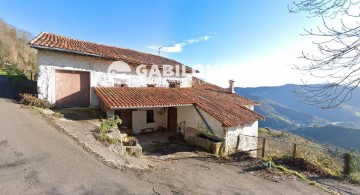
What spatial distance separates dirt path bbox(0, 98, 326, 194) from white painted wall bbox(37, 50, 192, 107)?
2.41m

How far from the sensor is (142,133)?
49.0ft

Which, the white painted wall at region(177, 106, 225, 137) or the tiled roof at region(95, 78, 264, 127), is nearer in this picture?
the tiled roof at region(95, 78, 264, 127)

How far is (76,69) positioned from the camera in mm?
12258

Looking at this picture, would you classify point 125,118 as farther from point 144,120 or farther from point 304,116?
point 304,116


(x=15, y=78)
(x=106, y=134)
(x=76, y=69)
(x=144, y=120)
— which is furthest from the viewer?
(x=15, y=78)

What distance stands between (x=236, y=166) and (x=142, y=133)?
7067 mm

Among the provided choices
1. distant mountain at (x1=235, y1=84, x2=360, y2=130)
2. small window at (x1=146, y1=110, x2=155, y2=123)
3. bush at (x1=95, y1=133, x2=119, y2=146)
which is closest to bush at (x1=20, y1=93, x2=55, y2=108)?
bush at (x1=95, y1=133, x2=119, y2=146)

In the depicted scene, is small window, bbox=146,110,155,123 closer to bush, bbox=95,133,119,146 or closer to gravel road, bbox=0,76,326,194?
gravel road, bbox=0,76,326,194

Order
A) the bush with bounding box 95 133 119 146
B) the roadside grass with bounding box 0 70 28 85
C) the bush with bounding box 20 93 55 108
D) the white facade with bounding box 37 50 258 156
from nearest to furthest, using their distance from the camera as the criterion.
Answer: the bush with bounding box 95 133 119 146, the bush with bounding box 20 93 55 108, the white facade with bounding box 37 50 258 156, the roadside grass with bounding box 0 70 28 85

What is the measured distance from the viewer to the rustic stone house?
452 inches

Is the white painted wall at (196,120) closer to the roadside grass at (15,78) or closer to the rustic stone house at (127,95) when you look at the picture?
the rustic stone house at (127,95)

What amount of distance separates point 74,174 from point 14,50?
26.0 m

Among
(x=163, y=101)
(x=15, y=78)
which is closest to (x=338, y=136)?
(x=163, y=101)

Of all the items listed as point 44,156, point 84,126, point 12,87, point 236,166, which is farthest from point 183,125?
point 12,87
